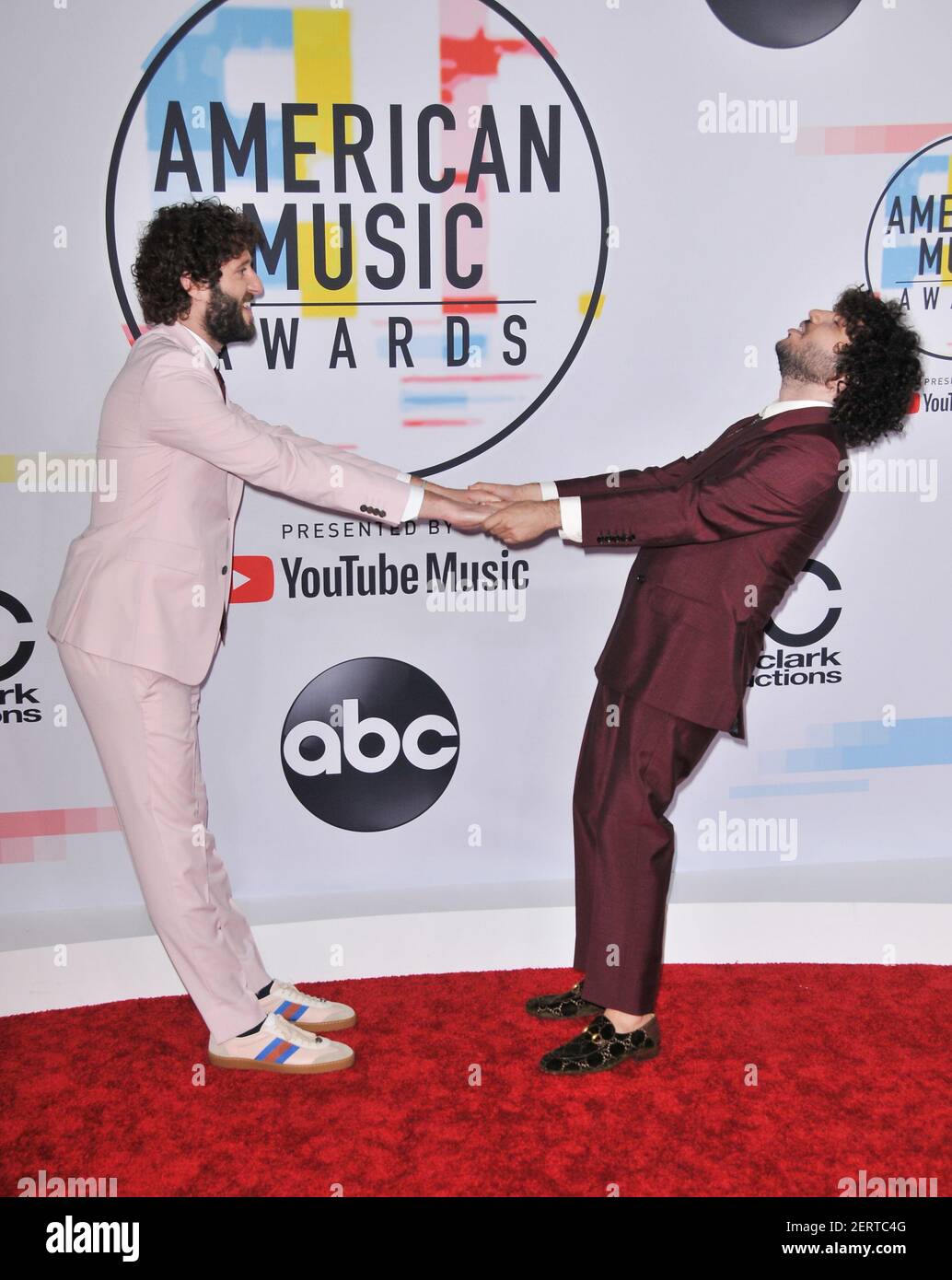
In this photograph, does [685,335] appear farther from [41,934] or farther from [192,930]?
[41,934]

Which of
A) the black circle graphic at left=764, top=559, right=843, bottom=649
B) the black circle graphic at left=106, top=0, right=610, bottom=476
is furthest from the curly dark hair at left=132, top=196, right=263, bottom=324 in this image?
the black circle graphic at left=764, top=559, right=843, bottom=649

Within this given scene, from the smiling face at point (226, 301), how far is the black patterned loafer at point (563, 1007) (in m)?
1.81

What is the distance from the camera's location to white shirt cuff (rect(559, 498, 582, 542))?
2.72 m

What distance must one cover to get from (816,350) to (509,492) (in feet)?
2.82

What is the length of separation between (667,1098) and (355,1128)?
691 millimetres

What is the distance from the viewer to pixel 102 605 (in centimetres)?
257

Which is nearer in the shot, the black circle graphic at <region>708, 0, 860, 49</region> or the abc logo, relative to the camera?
the black circle graphic at <region>708, 0, 860, 49</region>

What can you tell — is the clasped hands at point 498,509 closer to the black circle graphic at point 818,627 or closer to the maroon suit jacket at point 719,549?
the maroon suit jacket at point 719,549

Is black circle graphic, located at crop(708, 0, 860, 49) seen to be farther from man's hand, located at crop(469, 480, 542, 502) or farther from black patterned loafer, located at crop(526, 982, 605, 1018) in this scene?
black patterned loafer, located at crop(526, 982, 605, 1018)

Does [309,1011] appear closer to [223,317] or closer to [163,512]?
[163,512]

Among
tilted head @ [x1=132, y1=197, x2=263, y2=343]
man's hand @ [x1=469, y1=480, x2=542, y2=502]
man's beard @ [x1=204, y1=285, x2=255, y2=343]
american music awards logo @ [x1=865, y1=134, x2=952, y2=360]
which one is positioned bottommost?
man's hand @ [x1=469, y1=480, x2=542, y2=502]

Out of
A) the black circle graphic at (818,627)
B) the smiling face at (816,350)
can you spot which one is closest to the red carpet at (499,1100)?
the black circle graphic at (818,627)

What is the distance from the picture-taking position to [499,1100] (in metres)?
2.62

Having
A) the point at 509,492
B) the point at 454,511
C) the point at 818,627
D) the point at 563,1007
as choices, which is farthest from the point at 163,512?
the point at 818,627
